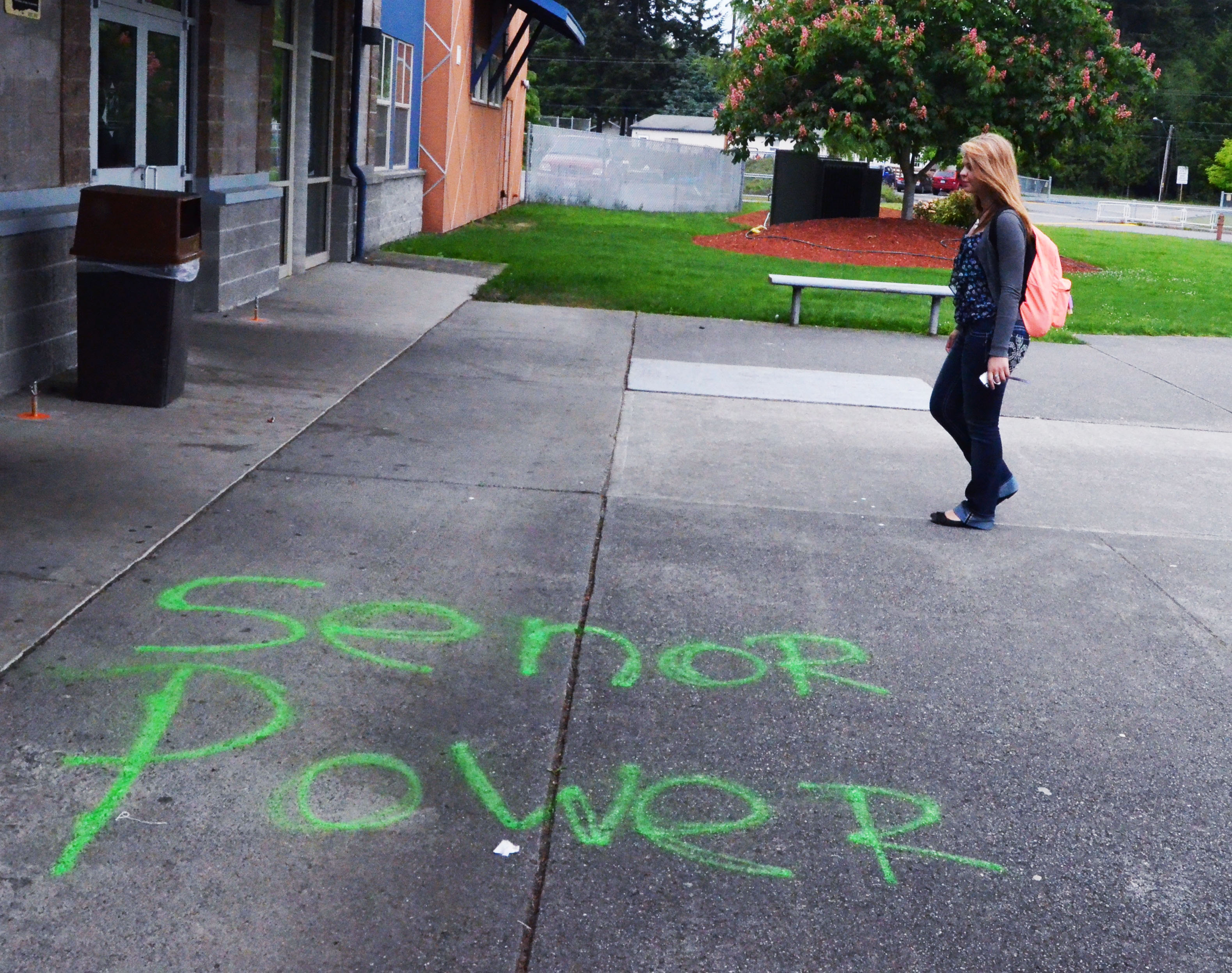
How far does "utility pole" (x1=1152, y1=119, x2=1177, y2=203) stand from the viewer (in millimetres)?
79625

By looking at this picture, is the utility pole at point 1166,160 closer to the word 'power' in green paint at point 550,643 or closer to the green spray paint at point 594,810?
the word 'power' in green paint at point 550,643

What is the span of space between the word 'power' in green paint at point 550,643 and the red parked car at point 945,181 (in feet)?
130

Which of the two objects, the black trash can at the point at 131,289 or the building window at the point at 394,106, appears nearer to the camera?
the black trash can at the point at 131,289

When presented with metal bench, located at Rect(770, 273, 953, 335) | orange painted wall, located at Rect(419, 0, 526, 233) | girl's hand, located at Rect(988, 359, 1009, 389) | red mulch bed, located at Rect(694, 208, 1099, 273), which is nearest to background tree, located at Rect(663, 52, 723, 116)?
red mulch bed, located at Rect(694, 208, 1099, 273)

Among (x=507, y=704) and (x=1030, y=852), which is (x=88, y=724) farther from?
(x=1030, y=852)

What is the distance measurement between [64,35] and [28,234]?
4.04 feet

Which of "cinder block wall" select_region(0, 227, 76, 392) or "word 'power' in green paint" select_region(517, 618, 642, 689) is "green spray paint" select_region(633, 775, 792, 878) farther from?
"cinder block wall" select_region(0, 227, 76, 392)

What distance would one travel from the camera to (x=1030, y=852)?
362cm

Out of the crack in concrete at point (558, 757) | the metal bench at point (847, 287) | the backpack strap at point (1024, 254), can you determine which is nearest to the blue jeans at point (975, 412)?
the backpack strap at point (1024, 254)

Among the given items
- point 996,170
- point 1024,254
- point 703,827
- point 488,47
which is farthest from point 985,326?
point 488,47

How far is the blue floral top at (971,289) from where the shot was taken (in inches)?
248

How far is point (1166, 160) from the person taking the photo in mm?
79750

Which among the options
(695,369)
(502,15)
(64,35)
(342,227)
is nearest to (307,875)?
(64,35)

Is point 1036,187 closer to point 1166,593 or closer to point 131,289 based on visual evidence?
point 131,289
